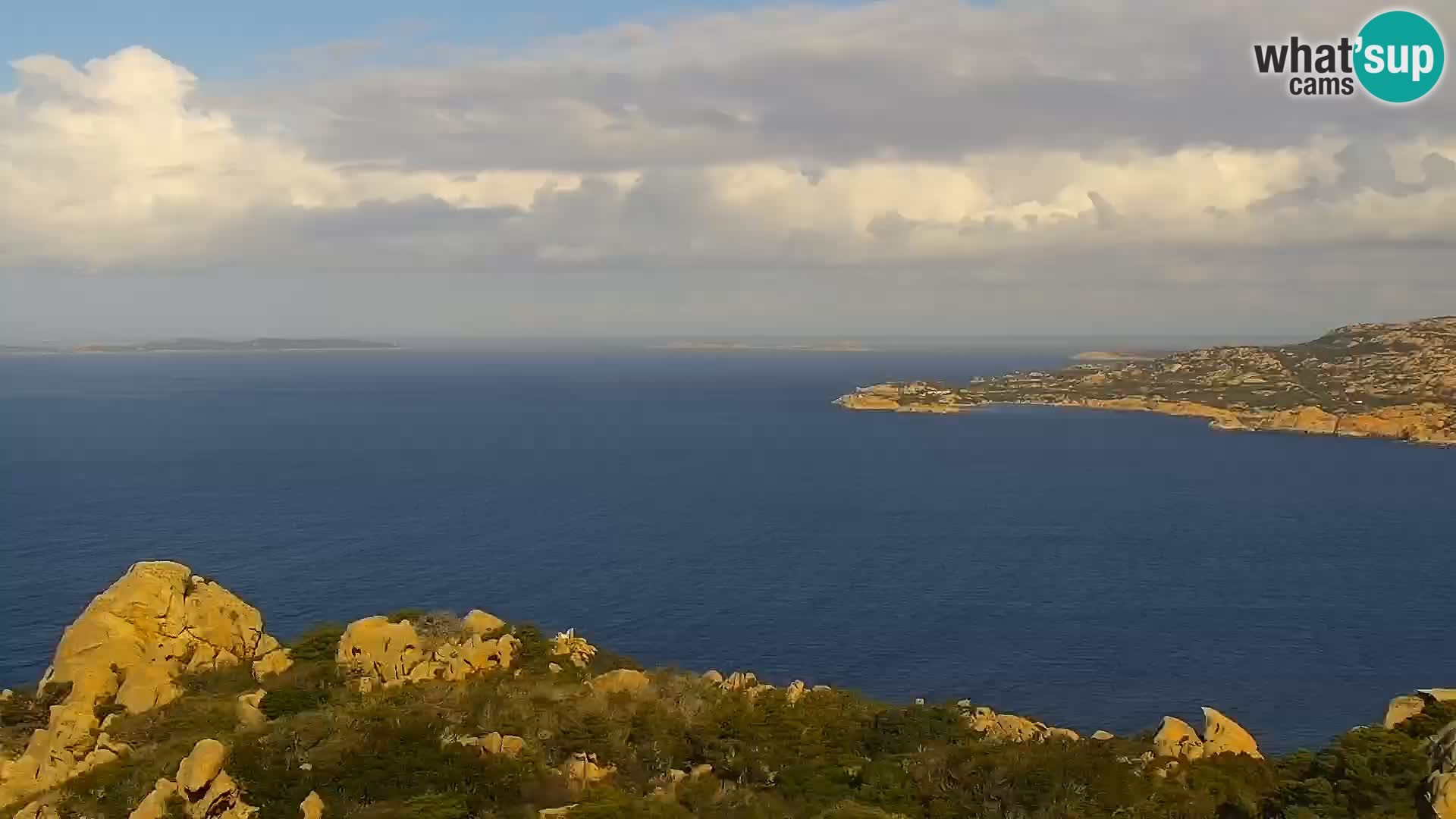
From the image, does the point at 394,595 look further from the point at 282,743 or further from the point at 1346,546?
the point at 1346,546

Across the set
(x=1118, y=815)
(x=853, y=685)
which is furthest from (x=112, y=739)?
(x=853, y=685)

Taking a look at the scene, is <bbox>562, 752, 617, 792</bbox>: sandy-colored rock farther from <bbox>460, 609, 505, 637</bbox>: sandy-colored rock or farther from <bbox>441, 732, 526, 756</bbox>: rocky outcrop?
<bbox>460, 609, 505, 637</bbox>: sandy-colored rock

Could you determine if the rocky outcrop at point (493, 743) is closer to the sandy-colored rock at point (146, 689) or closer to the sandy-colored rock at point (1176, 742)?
the sandy-colored rock at point (146, 689)

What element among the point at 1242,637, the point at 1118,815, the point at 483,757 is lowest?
the point at 1242,637

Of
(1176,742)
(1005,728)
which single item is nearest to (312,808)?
(1005,728)

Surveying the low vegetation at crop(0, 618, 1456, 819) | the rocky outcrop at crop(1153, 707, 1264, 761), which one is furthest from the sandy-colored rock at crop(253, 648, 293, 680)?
the rocky outcrop at crop(1153, 707, 1264, 761)
